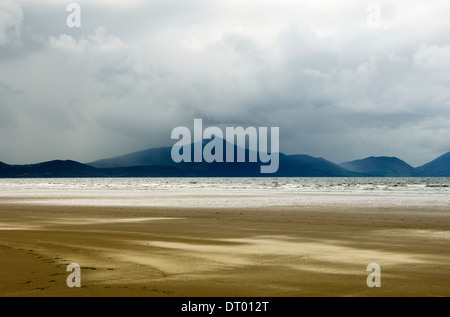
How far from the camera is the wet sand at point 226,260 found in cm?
744

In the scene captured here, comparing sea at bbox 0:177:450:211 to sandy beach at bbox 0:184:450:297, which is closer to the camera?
sandy beach at bbox 0:184:450:297

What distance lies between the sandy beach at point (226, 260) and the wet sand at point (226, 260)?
0.02 m

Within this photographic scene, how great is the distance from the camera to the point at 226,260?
33.2 ft

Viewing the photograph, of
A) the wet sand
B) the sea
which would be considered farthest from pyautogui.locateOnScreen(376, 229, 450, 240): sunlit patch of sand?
the sea

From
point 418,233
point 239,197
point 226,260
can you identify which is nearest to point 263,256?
point 226,260

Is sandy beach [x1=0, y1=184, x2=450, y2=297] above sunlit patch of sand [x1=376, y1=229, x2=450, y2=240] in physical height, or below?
above

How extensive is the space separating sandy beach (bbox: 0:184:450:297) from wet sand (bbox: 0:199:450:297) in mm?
18

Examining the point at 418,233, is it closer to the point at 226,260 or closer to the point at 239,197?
the point at 226,260

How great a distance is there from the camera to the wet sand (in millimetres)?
7441

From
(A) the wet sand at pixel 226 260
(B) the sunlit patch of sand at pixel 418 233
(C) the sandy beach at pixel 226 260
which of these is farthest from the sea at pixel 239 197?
(C) the sandy beach at pixel 226 260

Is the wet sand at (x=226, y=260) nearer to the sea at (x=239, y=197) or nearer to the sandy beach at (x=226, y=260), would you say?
the sandy beach at (x=226, y=260)

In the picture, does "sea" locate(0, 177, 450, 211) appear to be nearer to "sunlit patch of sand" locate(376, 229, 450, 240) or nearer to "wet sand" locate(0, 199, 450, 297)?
"sunlit patch of sand" locate(376, 229, 450, 240)
